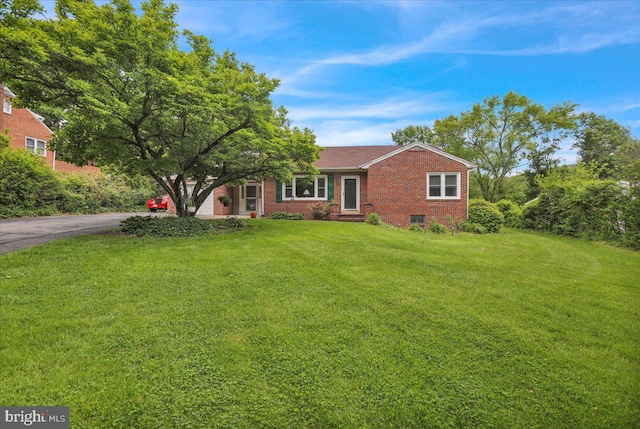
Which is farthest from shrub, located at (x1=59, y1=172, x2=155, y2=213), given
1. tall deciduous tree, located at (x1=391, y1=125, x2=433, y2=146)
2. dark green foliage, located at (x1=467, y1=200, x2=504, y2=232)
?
tall deciduous tree, located at (x1=391, y1=125, x2=433, y2=146)

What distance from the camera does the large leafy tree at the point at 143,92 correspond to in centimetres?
595

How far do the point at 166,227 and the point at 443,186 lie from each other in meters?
12.5

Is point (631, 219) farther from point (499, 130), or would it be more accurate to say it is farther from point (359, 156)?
point (499, 130)

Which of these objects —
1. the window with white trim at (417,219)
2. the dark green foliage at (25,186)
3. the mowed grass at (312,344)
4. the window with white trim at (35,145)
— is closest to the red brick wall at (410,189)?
the window with white trim at (417,219)

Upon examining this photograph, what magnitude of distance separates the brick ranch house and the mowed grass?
8926 millimetres

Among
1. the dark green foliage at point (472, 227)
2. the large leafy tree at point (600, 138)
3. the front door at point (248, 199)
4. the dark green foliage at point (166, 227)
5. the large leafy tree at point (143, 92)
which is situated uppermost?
the large leafy tree at point (600, 138)

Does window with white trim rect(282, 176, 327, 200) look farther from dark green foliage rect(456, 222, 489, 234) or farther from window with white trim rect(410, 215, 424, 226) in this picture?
dark green foliage rect(456, 222, 489, 234)

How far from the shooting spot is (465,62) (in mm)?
12977

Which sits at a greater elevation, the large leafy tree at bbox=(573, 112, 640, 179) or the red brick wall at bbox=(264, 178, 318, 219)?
A: the large leafy tree at bbox=(573, 112, 640, 179)

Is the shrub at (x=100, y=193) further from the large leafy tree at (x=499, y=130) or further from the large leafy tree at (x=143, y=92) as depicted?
the large leafy tree at (x=499, y=130)

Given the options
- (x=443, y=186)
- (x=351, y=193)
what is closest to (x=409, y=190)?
(x=443, y=186)

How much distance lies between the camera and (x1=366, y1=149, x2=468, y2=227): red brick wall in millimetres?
14414

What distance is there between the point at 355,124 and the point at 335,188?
790 centimetres

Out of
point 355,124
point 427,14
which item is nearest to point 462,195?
point 427,14
